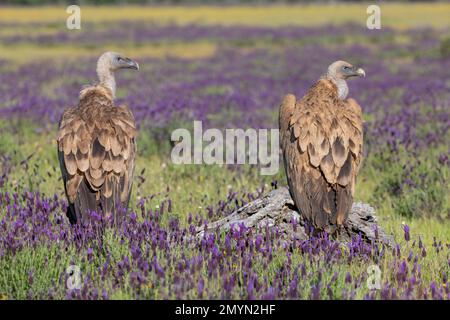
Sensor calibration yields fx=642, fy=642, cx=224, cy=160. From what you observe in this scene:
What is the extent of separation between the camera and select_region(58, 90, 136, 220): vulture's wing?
4789 millimetres

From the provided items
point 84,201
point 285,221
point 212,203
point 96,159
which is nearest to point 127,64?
point 212,203

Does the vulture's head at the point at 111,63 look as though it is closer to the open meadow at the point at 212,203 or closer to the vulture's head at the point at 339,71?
the open meadow at the point at 212,203

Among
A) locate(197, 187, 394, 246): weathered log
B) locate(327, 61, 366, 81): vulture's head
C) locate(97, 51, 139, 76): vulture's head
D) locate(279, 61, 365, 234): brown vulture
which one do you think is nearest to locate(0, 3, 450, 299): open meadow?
locate(197, 187, 394, 246): weathered log

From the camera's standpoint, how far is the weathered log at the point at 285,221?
→ 15.4 ft

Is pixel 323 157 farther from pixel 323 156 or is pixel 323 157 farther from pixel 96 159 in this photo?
pixel 96 159

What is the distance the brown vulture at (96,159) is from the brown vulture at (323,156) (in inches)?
49.9

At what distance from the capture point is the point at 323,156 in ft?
15.5

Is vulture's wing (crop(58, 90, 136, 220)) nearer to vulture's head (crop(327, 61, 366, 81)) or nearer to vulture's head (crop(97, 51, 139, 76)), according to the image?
vulture's head (crop(97, 51, 139, 76))

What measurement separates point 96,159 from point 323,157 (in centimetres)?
170

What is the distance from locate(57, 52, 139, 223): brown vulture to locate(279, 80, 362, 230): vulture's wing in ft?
4.16

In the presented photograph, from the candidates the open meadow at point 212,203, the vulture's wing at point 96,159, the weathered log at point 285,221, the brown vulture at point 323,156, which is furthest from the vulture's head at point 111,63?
the weathered log at point 285,221

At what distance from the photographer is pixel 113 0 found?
86.7 meters
